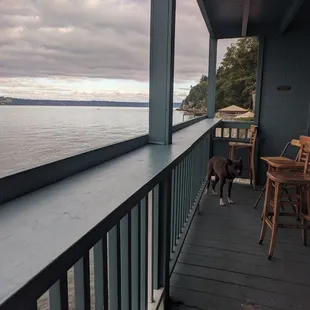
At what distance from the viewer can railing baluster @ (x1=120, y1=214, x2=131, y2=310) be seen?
1.19 m

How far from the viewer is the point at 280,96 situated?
5.13 m

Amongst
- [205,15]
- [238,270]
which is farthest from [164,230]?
[205,15]

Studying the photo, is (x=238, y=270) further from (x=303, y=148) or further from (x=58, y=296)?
(x=58, y=296)

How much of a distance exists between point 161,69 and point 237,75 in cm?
399

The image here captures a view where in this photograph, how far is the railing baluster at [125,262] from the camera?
1190 mm

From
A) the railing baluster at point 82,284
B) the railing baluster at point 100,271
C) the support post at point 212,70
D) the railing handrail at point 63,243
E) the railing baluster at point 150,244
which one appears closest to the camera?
the railing handrail at point 63,243

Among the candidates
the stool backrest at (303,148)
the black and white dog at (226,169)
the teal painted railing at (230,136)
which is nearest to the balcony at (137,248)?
the black and white dog at (226,169)

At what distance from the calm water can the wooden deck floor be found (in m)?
1.29

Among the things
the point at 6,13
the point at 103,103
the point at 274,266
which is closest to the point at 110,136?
the point at 103,103

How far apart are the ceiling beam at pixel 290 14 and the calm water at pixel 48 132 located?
11.2ft

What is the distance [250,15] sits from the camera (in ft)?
14.9

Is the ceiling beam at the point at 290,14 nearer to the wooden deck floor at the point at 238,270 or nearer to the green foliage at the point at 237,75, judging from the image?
the green foliage at the point at 237,75

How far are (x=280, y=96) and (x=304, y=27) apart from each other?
45.3 inches

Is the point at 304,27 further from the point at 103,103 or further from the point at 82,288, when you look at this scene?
the point at 82,288
